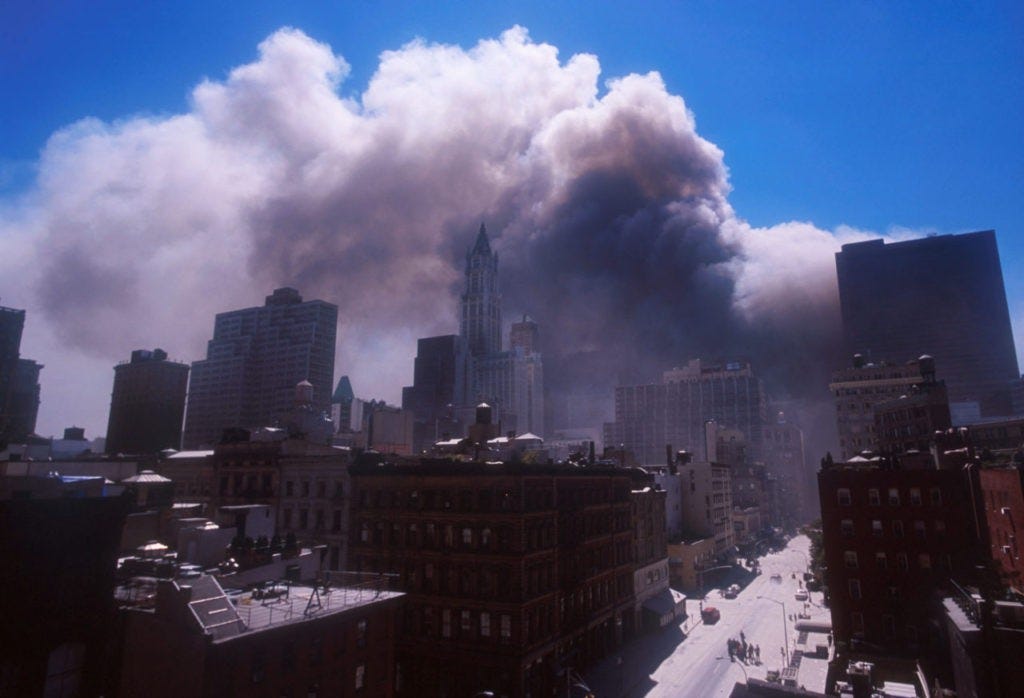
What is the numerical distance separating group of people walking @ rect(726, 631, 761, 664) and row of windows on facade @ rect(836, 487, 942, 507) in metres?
15.5

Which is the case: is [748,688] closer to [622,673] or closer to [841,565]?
[622,673]

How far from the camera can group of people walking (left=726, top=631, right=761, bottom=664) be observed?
55.7 m

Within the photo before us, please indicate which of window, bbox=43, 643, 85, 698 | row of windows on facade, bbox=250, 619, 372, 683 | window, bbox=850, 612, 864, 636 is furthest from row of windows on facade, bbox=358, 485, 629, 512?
window, bbox=43, 643, 85, 698

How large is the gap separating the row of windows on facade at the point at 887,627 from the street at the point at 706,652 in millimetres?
7119

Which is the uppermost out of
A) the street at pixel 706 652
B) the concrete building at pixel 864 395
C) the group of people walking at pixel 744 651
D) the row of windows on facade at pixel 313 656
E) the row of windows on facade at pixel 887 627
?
the concrete building at pixel 864 395

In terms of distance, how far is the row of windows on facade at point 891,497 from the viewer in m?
50.5

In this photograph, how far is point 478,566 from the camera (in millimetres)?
45188

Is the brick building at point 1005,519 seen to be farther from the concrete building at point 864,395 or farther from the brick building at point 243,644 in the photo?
the concrete building at point 864,395

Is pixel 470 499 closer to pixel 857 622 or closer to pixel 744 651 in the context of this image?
pixel 744 651

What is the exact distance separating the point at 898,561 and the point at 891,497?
500 centimetres

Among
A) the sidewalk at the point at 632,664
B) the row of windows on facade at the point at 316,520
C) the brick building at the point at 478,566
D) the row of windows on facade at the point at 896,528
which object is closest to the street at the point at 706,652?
the sidewalk at the point at 632,664

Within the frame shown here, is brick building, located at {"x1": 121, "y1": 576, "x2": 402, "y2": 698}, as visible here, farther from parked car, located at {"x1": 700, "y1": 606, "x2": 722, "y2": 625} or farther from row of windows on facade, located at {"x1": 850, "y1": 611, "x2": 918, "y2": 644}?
parked car, located at {"x1": 700, "y1": 606, "x2": 722, "y2": 625}

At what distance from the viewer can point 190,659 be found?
79.1 feet

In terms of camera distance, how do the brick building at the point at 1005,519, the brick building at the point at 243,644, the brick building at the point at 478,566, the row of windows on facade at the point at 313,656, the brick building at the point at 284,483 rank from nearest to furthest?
the brick building at the point at 243,644 → the row of windows on facade at the point at 313,656 → the brick building at the point at 1005,519 → the brick building at the point at 478,566 → the brick building at the point at 284,483
